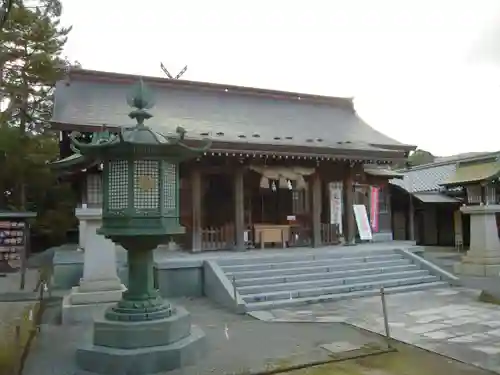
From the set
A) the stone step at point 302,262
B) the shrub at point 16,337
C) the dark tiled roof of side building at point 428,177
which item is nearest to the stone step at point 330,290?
the stone step at point 302,262

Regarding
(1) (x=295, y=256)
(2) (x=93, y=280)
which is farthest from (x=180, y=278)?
(1) (x=295, y=256)

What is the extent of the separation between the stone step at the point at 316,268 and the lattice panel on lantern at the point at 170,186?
4267 mm

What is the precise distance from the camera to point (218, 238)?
1289 centimetres

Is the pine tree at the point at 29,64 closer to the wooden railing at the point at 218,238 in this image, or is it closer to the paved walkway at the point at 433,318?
the wooden railing at the point at 218,238

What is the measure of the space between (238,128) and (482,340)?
10.4m

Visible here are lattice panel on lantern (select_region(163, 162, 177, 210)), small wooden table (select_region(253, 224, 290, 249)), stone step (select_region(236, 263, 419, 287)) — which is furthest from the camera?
small wooden table (select_region(253, 224, 290, 249))

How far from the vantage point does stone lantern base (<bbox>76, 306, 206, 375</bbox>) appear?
527 centimetres

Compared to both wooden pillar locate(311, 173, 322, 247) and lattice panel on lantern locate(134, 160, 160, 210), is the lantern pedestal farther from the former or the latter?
wooden pillar locate(311, 173, 322, 247)

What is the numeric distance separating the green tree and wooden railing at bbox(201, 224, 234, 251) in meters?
7.58

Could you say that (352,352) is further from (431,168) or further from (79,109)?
(431,168)

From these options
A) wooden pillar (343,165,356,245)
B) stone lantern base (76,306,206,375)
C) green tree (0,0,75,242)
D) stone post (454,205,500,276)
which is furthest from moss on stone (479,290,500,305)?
green tree (0,0,75,242)

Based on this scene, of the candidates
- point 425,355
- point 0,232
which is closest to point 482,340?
point 425,355

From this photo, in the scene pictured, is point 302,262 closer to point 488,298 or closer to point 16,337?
point 488,298

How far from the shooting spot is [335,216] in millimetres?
14766
